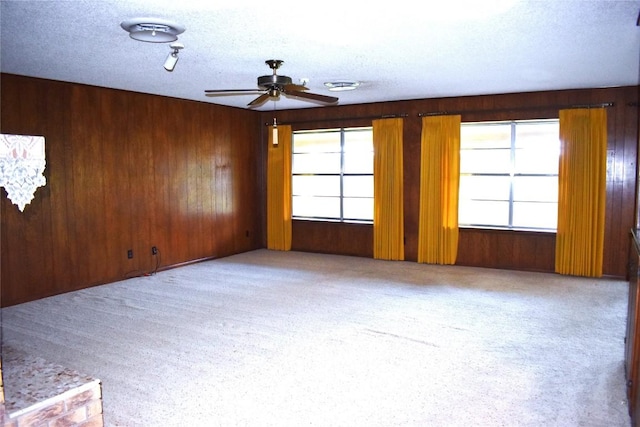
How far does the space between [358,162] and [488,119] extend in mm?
2053

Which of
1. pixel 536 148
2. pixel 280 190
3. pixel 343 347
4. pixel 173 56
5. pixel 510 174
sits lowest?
pixel 343 347

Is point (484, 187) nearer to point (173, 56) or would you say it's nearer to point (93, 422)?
point (173, 56)

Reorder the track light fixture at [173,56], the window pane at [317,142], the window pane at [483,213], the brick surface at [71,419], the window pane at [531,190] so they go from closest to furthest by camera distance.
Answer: the brick surface at [71,419] < the track light fixture at [173,56] < the window pane at [531,190] < the window pane at [483,213] < the window pane at [317,142]

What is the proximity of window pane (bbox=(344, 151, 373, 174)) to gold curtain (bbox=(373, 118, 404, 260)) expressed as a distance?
0.98ft

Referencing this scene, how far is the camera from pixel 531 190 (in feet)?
22.1

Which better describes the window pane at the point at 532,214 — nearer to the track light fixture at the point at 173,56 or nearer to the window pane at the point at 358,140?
the window pane at the point at 358,140

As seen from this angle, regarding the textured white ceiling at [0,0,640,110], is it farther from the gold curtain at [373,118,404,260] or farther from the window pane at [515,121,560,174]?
the gold curtain at [373,118,404,260]

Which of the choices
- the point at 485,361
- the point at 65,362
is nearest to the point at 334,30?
the point at 485,361

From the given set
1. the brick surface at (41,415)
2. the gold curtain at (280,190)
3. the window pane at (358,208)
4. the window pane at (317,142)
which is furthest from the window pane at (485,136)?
the brick surface at (41,415)

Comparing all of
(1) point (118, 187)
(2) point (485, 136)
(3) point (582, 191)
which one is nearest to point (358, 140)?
(2) point (485, 136)

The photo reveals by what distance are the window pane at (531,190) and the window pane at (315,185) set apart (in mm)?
2698

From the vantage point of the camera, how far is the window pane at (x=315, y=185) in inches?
319

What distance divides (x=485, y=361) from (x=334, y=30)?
8.66ft

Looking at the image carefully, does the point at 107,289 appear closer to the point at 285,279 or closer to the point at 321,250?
the point at 285,279
